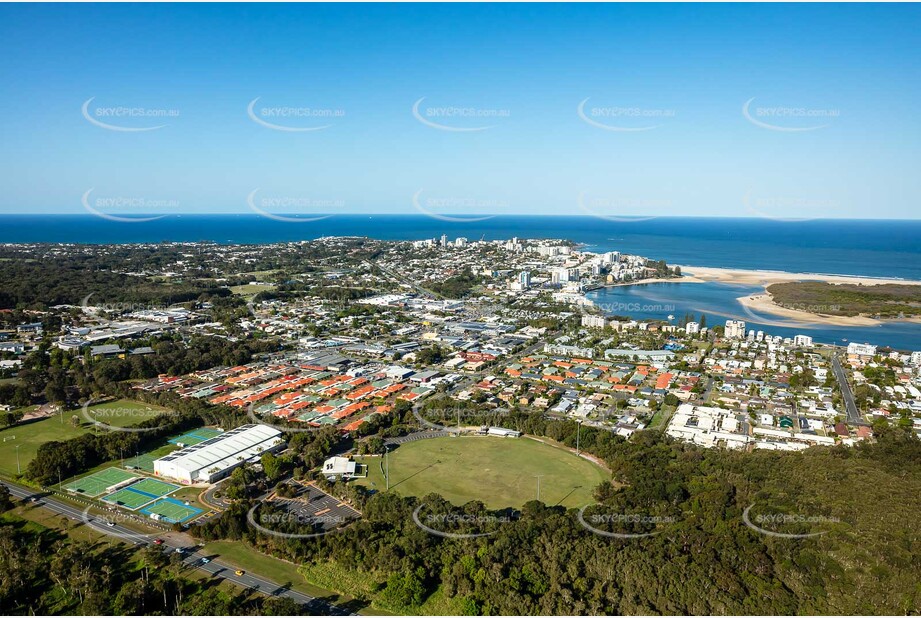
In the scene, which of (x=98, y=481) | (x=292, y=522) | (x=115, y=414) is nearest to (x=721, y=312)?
(x=292, y=522)

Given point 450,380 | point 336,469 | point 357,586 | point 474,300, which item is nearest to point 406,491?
point 336,469

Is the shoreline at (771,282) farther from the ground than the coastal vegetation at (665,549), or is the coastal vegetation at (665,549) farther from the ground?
the shoreline at (771,282)

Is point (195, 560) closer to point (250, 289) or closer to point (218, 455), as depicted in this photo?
point (218, 455)

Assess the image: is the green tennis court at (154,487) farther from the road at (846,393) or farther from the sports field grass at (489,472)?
the road at (846,393)

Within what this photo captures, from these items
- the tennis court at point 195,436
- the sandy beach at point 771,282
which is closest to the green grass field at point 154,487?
the tennis court at point 195,436

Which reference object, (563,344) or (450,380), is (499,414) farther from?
(563,344)

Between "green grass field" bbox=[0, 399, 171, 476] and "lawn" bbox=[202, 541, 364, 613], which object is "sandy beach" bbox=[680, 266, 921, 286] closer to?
"green grass field" bbox=[0, 399, 171, 476]

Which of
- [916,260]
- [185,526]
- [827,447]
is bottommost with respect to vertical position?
[185,526]
